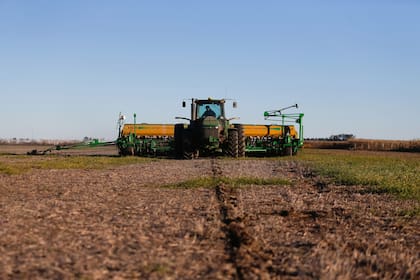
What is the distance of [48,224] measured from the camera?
807 centimetres

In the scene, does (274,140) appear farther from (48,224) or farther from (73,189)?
(48,224)

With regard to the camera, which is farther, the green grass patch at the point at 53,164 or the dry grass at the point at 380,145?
the dry grass at the point at 380,145

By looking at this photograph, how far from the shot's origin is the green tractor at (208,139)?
98.3ft

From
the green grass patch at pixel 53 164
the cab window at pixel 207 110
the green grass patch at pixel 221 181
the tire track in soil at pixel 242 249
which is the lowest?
the tire track in soil at pixel 242 249

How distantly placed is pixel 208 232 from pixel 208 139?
72.8 ft

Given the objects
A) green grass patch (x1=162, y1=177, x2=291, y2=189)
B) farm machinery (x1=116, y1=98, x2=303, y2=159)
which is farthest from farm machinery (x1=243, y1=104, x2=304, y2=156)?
green grass patch (x1=162, y1=177, x2=291, y2=189)

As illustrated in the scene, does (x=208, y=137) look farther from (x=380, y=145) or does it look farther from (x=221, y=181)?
(x=380, y=145)

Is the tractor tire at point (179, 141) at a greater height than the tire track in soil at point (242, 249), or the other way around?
the tractor tire at point (179, 141)

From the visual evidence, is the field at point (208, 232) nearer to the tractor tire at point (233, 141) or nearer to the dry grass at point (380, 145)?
the tractor tire at point (233, 141)

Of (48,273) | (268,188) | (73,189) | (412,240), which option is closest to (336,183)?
(268,188)

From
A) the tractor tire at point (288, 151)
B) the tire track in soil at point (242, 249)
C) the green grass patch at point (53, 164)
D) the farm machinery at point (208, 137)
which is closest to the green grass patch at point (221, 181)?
the tire track in soil at point (242, 249)

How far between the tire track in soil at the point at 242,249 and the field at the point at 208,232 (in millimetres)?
13

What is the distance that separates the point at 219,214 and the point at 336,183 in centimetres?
741

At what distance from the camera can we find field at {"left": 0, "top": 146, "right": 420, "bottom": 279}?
560 cm
